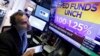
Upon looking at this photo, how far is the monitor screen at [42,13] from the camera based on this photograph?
104 inches

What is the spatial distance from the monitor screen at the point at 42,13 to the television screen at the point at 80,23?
1.95 ft

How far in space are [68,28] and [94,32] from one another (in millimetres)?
423

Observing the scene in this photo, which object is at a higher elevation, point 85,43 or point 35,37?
point 85,43

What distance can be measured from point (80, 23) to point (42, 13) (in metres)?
1.21

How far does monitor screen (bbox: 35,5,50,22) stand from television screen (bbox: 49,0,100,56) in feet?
1.95

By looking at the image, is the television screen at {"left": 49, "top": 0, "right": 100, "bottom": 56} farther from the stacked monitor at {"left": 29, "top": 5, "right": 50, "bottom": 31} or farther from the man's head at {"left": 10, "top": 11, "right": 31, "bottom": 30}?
the stacked monitor at {"left": 29, "top": 5, "right": 50, "bottom": 31}

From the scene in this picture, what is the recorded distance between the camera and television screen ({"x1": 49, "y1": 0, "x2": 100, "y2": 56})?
1.36 m

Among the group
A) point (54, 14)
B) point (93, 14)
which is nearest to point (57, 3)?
point (54, 14)

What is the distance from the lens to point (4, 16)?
11.3 feet

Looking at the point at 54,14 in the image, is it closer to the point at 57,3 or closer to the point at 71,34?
the point at 57,3

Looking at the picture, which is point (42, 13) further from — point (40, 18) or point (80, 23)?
point (80, 23)

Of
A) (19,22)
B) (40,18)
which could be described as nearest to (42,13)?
(40,18)

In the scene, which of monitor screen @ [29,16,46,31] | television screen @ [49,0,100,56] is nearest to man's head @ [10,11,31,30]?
television screen @ [49,0,100,56]

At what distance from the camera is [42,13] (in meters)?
2.70
